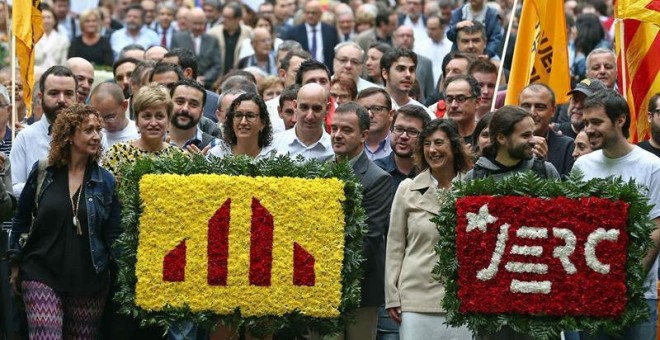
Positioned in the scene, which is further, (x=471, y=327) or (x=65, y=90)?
(x=65, y=90)

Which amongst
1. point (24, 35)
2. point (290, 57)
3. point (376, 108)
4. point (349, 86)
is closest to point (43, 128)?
point (24, 35)

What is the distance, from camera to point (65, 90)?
14.0 metres

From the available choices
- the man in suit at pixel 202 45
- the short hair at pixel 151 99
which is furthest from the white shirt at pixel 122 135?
the man in suit at pixel 202 45

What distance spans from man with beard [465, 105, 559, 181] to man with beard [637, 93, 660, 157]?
68.0 inches

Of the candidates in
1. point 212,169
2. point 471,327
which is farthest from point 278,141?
point 471,327

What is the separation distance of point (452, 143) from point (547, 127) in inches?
72.9

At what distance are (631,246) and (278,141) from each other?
3.51 m

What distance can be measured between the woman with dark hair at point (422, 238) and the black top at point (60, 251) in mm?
2114

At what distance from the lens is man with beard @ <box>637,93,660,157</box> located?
13.2m

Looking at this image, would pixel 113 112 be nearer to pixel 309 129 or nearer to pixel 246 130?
pixel 246 130

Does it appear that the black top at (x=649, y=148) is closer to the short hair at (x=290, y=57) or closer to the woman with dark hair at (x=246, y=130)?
the woman with dark hair at (x=246, y=130)

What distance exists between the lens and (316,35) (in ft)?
77.3

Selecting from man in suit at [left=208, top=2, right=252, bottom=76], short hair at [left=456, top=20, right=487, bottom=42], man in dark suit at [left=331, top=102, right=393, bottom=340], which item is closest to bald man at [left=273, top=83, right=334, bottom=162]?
man in dark suit at [left=331, top=102, right=393, bottom=340]

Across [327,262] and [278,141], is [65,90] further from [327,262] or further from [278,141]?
[327,262]
